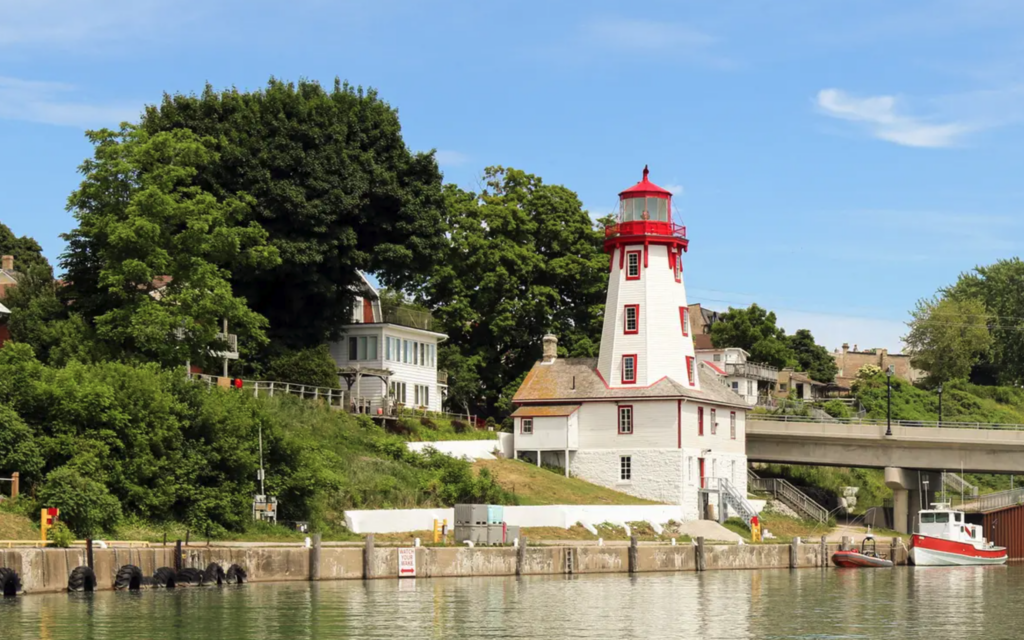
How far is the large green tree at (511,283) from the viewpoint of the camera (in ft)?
285

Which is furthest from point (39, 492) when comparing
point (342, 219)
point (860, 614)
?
point (342, 219)

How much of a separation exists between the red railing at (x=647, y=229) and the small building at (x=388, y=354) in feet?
42.3

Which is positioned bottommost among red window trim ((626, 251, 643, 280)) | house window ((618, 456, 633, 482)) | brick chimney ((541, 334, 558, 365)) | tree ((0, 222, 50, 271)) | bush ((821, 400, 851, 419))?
house window ((618, 456, 633, 482))

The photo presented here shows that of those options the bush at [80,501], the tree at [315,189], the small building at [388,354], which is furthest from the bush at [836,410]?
the bush at [80,501]

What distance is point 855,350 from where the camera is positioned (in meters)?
159

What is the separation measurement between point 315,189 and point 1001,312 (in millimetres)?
91550

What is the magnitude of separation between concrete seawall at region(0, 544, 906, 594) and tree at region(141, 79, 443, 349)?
912 inches

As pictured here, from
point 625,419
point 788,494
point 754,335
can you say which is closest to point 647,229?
point 625,419

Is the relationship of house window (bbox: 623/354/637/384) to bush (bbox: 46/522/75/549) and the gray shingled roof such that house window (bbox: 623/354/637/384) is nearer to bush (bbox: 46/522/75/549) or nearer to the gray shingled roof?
the gray shingled roof

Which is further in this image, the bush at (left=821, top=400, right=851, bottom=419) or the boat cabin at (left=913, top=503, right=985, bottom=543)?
the bush at (left=821, top=400, right=851, bottom=419)

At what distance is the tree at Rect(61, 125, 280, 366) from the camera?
60219 mm

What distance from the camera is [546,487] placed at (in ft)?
231

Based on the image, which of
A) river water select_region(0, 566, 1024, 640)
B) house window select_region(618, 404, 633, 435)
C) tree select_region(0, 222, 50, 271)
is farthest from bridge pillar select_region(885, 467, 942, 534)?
tree select_region(0, 222, 50, 271)

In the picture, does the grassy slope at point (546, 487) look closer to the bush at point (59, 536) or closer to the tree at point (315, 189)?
the tree at point (315, 189)
